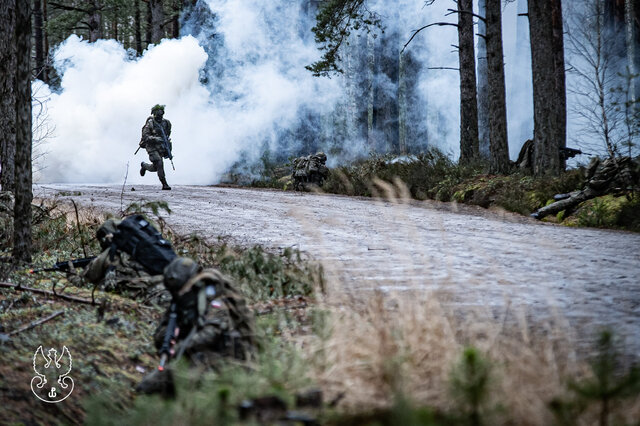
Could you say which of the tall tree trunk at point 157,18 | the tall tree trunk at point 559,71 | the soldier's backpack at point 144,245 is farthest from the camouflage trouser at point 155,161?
the soldier's backpack at point 144,245

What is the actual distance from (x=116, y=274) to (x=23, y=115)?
1.97 metres

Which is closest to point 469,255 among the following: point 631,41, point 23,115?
point 23,115

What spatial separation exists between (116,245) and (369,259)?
2.59m

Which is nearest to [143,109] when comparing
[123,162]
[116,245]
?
[123,162]

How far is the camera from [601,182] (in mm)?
10406

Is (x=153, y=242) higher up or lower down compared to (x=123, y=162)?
lower down

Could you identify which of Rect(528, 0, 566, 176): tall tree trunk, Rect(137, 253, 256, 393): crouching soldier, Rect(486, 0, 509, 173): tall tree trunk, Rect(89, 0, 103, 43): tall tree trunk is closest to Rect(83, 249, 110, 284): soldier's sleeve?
Answer: Rect(137, 253, 256, 393): crouching soldier

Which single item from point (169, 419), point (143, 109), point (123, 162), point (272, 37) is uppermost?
point (272, 37)

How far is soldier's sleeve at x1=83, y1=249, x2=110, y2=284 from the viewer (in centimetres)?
562

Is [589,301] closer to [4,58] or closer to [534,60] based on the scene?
[4,58]

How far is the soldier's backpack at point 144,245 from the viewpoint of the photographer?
201 inches

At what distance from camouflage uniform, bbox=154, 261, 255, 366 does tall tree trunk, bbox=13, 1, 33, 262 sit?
351 cm

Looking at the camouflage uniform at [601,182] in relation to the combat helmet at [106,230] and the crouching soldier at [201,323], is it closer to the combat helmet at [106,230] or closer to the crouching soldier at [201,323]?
the combat helmet at [106,230]

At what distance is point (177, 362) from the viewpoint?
10.8ft
